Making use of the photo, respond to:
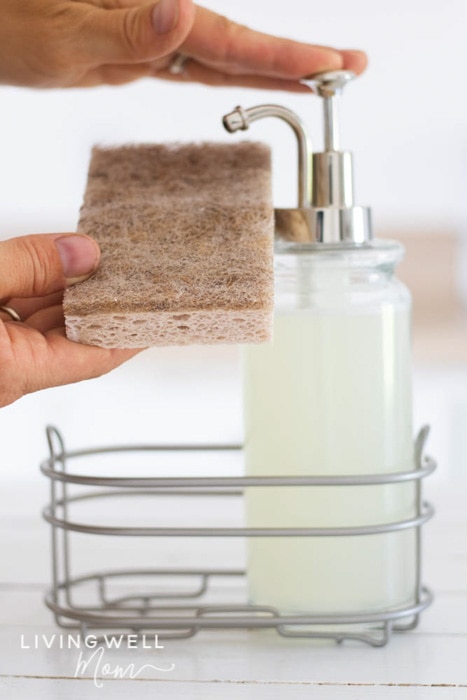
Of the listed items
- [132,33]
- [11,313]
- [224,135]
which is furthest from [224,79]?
[224,135]

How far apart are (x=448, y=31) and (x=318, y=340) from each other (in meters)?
1.51

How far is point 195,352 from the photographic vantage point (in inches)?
72.7

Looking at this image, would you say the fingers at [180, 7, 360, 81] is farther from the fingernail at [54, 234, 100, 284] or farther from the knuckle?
the fingernail at [54, 234, 100, 284]

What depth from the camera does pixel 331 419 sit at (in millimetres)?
446

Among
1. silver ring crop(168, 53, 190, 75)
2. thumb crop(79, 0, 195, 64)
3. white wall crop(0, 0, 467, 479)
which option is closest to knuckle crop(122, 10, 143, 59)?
thumb crop(79, 0, 195, 64)

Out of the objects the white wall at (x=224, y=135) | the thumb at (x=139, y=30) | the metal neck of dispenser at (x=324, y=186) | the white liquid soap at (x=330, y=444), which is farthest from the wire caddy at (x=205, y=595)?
the white wall at (x=224, y=135)

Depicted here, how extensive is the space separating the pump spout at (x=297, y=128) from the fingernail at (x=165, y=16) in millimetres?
55

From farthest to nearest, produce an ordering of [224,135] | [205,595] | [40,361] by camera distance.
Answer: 1. [224,135]
2. [205,595]
3. [40,361]

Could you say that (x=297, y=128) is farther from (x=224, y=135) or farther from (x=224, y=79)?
(x=224, y=135)

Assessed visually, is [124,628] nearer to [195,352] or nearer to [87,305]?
[87,305]

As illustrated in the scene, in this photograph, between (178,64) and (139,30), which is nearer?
(139,30)

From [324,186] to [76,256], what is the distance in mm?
137

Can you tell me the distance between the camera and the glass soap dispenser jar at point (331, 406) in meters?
0.45

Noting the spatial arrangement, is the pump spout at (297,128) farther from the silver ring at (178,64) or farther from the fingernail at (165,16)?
the silver ring at (178,64)
